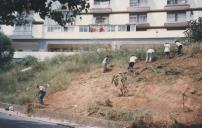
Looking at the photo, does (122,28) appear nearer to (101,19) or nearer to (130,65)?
(101,19)

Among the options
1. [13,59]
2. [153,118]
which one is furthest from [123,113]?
[13,59]

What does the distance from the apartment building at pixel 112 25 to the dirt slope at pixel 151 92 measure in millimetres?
15597

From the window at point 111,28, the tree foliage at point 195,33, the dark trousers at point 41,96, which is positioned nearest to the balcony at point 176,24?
A: the window at point 111,28

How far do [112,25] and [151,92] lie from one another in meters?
24.4

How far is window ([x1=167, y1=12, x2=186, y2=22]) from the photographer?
165 ft

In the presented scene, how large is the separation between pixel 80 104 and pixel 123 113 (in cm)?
505

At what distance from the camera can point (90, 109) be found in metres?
24.8

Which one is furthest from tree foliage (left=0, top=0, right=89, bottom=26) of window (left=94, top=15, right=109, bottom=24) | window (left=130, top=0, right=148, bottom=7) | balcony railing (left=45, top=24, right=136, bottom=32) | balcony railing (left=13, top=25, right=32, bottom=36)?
window (left=130, top=0, right=148, bottom=7)

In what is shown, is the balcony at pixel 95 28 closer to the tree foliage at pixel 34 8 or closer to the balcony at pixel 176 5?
the balcony at pixel 176 5

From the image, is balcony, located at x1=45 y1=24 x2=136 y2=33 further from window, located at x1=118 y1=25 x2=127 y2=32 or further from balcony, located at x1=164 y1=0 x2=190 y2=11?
balcony, located at x1=164 y1=0 x2=190 y2=11

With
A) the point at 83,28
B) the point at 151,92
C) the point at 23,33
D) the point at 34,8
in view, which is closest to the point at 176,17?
the point at 83,28

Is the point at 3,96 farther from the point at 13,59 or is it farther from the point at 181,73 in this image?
A: the point at 13,59

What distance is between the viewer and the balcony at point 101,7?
5203 centimetres

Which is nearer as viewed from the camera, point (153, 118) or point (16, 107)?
point (153, 118)
